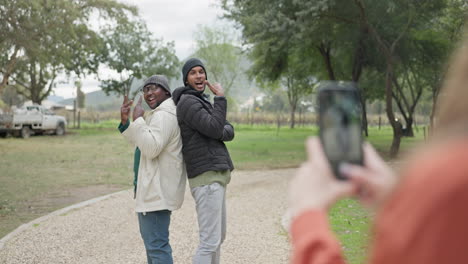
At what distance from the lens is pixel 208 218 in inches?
163

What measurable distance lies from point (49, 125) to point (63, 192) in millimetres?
21493

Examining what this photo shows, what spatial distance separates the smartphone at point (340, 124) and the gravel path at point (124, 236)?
5248 millimetres

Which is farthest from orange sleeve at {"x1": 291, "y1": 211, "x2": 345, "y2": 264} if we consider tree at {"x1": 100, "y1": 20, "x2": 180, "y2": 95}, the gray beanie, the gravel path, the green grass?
tree at {"x1": 100, "y1": 20, "x2": 180, "y2": 95}

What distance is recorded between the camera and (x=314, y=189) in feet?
3.55

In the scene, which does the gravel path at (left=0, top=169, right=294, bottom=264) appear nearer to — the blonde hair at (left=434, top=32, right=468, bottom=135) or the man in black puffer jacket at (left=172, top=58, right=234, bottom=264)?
the man in black puffer jacket at (left=172, top=58, right=234, bottom=264)

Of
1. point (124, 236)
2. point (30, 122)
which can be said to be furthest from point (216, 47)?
point (124, 236)

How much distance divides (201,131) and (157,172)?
0.46m

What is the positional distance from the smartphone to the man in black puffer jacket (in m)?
2.93

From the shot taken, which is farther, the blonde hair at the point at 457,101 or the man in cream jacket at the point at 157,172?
the man in cream jacket at the point at 157,172

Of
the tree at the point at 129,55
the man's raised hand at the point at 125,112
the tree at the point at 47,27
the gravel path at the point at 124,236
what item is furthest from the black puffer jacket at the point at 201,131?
the tree at the point at 129,55

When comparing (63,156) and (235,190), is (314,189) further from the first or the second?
(63,156)

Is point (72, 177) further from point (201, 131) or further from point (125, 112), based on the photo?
point (201, 131)

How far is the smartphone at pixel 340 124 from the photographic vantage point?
42.2 inches

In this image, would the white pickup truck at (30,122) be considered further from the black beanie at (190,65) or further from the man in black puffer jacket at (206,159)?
the man in black puffer jacket at (206,159)
